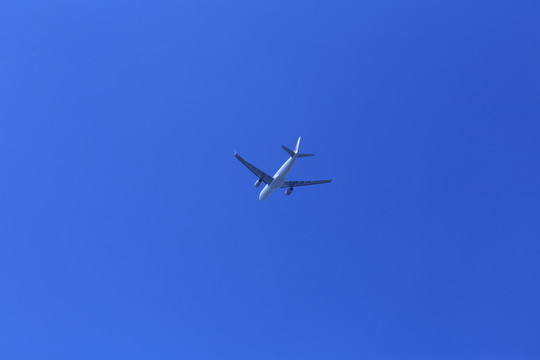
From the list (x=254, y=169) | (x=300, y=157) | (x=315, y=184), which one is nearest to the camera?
(x=300, y=157)

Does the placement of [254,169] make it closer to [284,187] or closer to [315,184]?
[284,187]

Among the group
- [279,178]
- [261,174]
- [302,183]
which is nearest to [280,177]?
[279,178]

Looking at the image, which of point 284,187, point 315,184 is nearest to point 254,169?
point 284,187

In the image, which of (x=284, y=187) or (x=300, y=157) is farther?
(x=284, y=187)

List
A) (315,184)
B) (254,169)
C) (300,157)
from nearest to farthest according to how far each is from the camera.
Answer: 1. (300,157)
2. (254,169)
3. (315,184)

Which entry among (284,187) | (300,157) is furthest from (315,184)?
(300,157)

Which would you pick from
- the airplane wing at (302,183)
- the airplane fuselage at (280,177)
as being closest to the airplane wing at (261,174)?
the airplane fuselage at (280,177)

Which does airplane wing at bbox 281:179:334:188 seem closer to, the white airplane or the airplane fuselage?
the white airplane

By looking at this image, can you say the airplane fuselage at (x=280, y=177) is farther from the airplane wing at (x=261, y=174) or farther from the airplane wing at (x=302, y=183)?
the airplane wing at (x=302, y=183)
